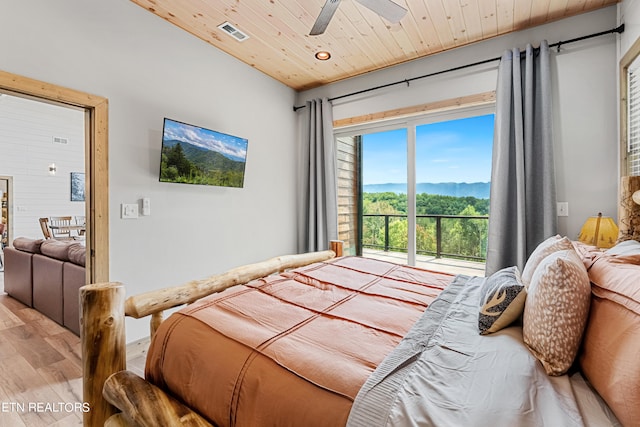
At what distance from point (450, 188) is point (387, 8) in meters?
2.10

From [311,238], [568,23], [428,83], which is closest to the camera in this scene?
[568,23]

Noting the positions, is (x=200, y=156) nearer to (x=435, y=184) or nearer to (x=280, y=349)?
(x=280, y=349)

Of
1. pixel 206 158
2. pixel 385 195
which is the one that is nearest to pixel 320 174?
pixel 385 195

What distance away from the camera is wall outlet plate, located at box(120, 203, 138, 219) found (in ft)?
7.76

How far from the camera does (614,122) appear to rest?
2.33m

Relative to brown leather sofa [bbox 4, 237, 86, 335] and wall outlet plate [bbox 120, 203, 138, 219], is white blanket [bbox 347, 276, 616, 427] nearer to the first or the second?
wall outlet plate [bbox 120, 203, 138, 219]

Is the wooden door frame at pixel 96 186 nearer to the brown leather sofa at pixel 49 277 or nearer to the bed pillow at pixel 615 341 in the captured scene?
the brown leather sofa at pixel 49 277

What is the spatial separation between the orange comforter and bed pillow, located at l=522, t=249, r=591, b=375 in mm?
453

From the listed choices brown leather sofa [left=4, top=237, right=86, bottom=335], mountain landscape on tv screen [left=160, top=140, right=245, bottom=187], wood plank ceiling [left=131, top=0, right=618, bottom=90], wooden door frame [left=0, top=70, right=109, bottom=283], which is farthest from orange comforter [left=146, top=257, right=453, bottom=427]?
wood plank ceiling [left=131, top=0, right=618, bottom=90]

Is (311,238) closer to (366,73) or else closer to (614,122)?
(366,73)

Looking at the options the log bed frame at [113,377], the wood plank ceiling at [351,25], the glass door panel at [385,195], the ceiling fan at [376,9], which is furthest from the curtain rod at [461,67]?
the log bed frame at [113,377]

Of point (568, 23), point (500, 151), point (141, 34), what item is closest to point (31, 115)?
point (141, 34)

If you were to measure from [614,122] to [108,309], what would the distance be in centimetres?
353

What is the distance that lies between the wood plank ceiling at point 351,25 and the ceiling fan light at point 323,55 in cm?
4
